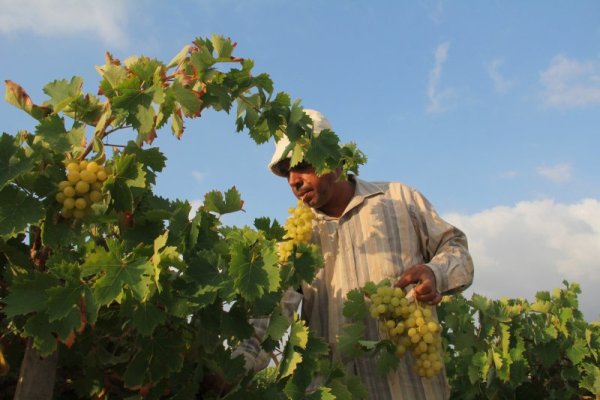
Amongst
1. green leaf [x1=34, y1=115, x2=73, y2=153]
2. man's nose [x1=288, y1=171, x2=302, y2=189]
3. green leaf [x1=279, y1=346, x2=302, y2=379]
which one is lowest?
green leaf [x1=279, y1=346, x2=302, y2=379]

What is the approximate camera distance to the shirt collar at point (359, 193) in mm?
3521

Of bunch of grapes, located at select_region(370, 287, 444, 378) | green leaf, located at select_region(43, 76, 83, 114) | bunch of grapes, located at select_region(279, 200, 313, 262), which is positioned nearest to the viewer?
green leaf, located at select_region(43, 76, 83, 114)

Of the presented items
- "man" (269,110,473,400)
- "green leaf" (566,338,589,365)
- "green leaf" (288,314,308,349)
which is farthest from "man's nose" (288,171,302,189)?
"green leaf" (566,338,589,365)

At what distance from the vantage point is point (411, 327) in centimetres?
304

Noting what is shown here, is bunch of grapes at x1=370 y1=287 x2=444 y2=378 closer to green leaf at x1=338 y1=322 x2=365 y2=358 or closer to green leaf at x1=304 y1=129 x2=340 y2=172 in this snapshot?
green leaf at x1=338 y1=322 x2=365 y2=358

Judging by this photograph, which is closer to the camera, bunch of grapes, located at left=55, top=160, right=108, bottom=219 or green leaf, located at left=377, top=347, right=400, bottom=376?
bunch of grapes, located at left=55, top=160, right=108, bottom=219

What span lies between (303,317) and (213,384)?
4.07 feet

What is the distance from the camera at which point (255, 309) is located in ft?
6.89

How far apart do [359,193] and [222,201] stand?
4.47 feet

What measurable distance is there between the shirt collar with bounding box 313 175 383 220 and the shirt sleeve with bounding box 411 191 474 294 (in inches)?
9.5

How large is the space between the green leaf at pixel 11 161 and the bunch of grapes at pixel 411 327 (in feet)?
5.76

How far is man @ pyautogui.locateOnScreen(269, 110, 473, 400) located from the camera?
3205 millimetres

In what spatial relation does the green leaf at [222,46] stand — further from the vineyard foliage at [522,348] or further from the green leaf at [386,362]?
the vineyard foliage at [522,348]

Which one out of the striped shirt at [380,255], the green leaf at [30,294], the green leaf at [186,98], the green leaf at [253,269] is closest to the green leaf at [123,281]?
the green leaf at [30,294]
